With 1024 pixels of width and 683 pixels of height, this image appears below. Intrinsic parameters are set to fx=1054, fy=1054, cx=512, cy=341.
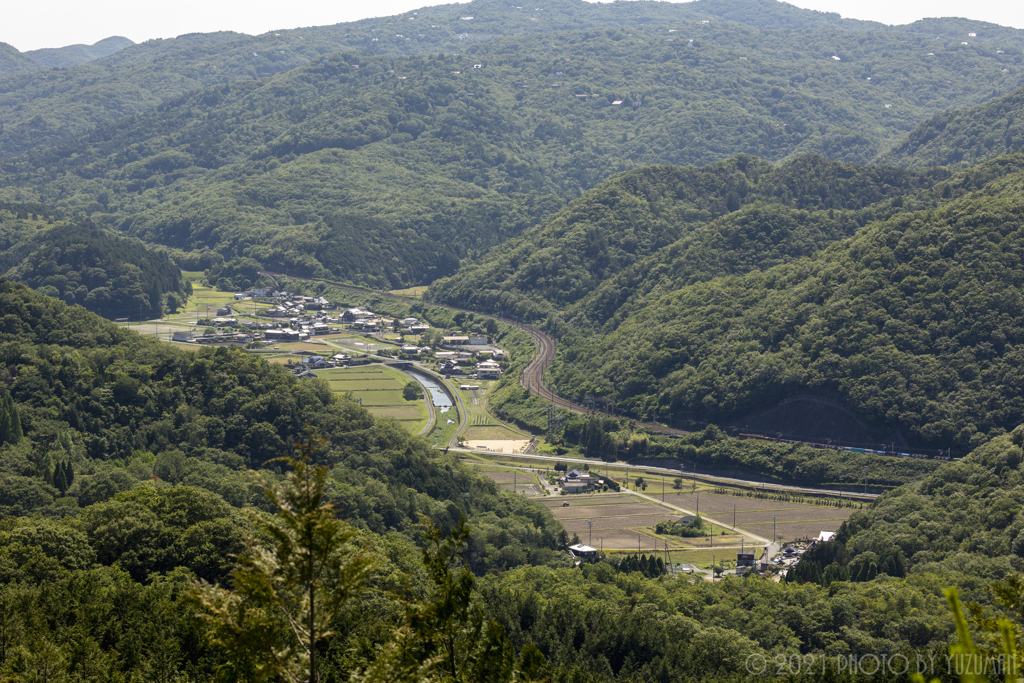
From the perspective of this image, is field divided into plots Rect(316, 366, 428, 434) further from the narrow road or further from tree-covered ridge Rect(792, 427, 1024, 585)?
tree-covered ridge Rect(792, 427, 1024, 585)

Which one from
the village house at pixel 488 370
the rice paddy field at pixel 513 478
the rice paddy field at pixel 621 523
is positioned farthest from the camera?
the village house at pixel 488 370

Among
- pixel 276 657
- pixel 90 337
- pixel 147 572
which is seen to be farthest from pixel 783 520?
pixel 276 657

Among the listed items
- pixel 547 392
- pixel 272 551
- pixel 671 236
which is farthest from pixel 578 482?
pixel 272 551

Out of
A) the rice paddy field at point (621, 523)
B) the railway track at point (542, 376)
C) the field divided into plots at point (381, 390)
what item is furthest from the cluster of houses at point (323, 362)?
the rice paddy field at point (621, 523)

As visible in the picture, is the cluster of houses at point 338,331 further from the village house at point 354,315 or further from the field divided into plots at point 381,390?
the field divided into plots at point 381,390

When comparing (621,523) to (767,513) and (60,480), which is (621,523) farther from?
(60,480)

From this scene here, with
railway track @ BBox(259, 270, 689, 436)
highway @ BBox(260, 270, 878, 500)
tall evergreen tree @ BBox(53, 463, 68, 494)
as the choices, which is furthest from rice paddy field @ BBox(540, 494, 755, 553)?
tall evergreen tree @ BBox(53, 463, 68, 494)
